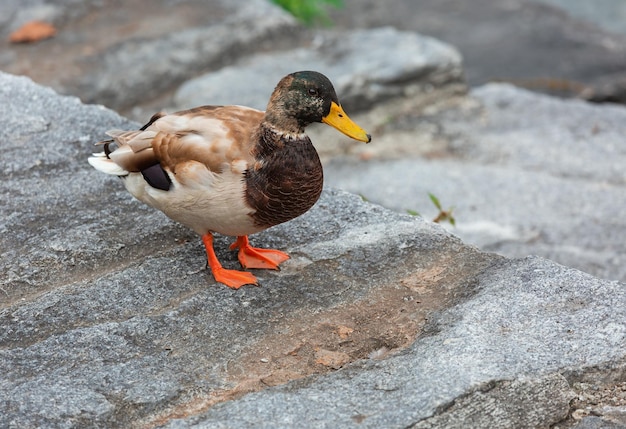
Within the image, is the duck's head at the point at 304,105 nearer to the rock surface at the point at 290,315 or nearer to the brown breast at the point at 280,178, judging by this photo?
the brown breast at the point at 280,178

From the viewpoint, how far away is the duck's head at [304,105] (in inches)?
121

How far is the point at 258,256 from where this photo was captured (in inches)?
134

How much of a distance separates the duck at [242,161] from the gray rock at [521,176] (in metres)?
2.26

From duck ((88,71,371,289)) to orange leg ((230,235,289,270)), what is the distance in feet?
0.42

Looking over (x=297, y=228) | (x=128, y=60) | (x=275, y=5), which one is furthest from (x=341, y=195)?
(x=275, y=5)

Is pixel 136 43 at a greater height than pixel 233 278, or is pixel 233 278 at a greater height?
pixel 233 278

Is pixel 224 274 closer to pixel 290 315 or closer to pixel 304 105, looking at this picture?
pixel 290 315

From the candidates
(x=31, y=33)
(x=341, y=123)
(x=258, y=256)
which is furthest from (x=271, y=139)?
(x=31, y=33)

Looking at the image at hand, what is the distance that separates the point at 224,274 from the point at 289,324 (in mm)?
356

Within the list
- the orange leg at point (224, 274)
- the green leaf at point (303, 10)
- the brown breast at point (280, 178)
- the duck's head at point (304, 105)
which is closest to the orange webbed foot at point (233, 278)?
the orange leg at point (224, 274)

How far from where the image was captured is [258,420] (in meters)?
2.55

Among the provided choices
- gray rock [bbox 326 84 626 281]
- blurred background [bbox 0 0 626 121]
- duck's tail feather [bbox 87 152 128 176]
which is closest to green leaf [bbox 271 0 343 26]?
blurred background [bbox 0 0 626 121]

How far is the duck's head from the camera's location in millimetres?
3082

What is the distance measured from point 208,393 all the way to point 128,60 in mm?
4248
